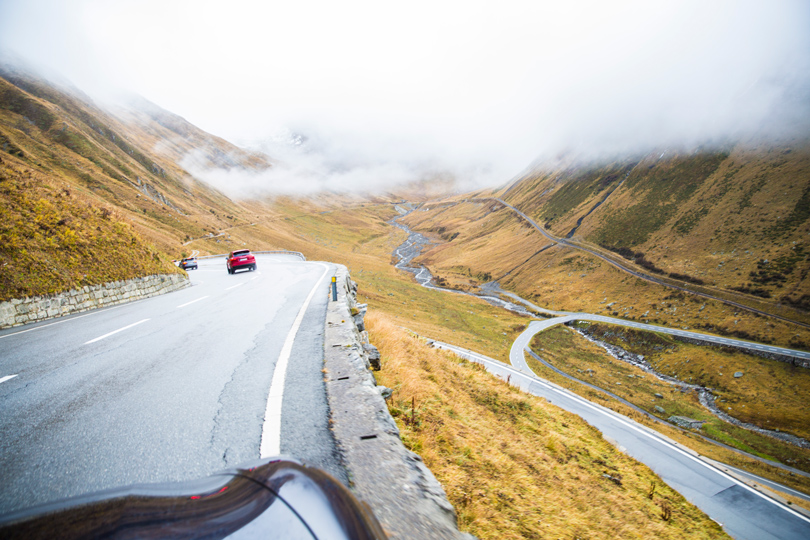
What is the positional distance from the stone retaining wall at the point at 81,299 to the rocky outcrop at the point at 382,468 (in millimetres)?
11888

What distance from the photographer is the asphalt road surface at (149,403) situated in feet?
10.4

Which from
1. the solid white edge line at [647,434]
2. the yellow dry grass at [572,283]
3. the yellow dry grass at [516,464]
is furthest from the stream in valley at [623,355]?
the yellow dry grass at [516,464]

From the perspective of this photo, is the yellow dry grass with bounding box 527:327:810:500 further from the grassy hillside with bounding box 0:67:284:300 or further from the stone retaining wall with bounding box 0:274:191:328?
the grassy hillside with bounding box 0:67:284:300

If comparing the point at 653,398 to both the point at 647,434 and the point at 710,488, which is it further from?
the point at 710,488

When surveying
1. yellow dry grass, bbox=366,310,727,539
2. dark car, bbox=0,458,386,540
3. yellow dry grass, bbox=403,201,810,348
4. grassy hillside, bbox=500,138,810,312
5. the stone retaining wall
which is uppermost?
grassy hillside, bbox=500,138,810,312

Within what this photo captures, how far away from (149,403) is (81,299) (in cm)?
1133

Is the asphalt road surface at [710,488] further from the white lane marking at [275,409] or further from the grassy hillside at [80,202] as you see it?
the grassy hillside at [80,202]

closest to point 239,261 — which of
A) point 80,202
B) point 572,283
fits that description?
point 80,202

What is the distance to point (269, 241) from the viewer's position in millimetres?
75625

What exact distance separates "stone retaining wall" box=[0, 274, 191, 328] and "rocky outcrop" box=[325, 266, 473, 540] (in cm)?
1189

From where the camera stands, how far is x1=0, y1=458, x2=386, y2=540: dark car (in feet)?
4.42

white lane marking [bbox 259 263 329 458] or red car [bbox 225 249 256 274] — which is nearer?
white lane marking [bbox 259 263 329 458]

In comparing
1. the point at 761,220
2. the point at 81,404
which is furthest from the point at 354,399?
the point at 761,220

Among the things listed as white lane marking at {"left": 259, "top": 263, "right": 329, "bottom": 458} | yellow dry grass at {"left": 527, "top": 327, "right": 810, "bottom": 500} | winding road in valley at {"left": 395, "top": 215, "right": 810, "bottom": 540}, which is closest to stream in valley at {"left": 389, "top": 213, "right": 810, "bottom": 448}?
yellow dry grass at {"left": 527, "top": 327, "right": 810, "bottom": 500}
